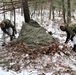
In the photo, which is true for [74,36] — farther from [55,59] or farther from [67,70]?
[67,70]

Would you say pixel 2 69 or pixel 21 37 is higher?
pixel 21 37

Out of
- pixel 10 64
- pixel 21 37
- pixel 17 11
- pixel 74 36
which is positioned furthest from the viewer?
pixel 17 11

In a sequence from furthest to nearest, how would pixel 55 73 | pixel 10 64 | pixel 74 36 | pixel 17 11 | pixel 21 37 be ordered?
pixel 17 11 → pixel 74 36 → pixel 21 37 → pixel 10 64 → pixel 55 73

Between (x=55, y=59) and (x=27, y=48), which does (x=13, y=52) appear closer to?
(x=27, y=48)

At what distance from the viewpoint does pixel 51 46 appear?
711cm

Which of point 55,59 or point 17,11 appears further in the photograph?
point 17,11

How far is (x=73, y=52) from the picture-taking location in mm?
8031

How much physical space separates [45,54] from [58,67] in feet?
2.51

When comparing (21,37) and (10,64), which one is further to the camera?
(21,37)

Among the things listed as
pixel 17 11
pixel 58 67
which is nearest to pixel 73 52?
pixel 58 67

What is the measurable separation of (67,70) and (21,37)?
244cm

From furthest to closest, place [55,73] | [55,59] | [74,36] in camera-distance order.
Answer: [74,36], [55,59], [55,73]

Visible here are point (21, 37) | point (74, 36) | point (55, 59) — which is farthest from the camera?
point (74, 36)

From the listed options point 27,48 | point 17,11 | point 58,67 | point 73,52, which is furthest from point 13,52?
point 17,11
